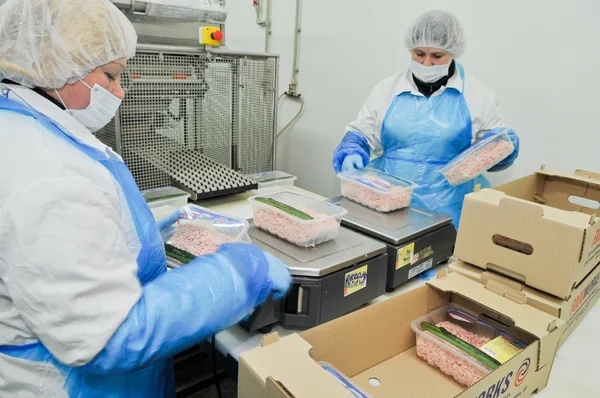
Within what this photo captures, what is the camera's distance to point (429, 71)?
1.95 metres

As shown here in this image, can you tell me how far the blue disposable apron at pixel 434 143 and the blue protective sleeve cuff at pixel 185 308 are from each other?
49.6 inches

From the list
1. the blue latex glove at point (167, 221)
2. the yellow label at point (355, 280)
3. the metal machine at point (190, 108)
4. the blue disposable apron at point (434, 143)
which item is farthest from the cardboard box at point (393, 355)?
the metal machine at point (190, 108)

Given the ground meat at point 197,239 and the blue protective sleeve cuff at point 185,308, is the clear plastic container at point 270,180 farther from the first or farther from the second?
the blue protective sleeve cuff at point 185,308

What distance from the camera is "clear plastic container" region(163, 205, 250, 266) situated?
105cm

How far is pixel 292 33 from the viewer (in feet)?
10.8

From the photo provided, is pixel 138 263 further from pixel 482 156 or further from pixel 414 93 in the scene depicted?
pixel 414 93

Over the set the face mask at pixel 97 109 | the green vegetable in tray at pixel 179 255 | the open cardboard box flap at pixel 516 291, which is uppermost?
the face mask at pixel 97 109

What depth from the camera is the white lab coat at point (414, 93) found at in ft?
6.38

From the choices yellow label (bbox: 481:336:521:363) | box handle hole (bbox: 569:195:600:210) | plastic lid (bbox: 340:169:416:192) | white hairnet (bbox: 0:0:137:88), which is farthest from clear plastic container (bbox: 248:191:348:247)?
box handle hole (bbox: 569:195:600:210)

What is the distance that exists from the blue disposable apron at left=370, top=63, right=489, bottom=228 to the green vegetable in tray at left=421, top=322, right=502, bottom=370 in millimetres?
964

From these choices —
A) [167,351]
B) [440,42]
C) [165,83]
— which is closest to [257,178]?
[165,83]

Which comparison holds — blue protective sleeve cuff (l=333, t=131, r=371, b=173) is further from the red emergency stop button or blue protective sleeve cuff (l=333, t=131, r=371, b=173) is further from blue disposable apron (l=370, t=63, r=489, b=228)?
the red emergency stop button

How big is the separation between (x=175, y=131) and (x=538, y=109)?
1706mm

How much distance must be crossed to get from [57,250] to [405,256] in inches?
35.5
